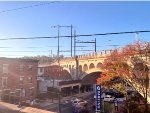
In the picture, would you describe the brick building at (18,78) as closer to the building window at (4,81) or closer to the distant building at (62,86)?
the building window at (4,81)

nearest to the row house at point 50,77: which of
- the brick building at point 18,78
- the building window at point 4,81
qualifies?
the brick building at point 18,78

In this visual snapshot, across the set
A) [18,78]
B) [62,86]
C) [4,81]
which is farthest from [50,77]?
[4,81]

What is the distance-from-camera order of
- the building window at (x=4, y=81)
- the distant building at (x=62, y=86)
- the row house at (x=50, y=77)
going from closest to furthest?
1. the building window at (x=4, y=81)
2. the distant building at (x=62, y=86)
3. the row house at (x=50, y=77)

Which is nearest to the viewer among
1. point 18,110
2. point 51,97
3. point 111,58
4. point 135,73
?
point 18,110

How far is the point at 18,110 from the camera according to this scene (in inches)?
1005

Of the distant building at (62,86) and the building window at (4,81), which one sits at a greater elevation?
the building window at (4,81)

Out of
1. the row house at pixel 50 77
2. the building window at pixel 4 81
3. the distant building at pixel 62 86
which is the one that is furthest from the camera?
the row house at pixel 50 77

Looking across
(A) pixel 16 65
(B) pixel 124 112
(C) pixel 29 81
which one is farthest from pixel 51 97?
(B) pixel 124 112

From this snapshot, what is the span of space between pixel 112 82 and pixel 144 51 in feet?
31.4

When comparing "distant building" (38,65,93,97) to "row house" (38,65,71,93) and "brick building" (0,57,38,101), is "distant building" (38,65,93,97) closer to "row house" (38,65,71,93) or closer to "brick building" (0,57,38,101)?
"row house" (38,65,71,93)

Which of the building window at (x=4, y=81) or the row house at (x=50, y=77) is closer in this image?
the building window at (x=4, y=81)

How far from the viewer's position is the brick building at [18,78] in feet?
160

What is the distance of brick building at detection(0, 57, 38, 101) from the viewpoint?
48.9 metres

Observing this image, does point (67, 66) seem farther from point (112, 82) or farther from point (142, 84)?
point (142, 84)
